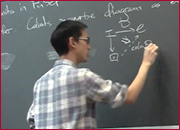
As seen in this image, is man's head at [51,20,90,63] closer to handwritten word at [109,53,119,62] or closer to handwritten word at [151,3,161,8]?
handwritten word at [109,53,119,62]

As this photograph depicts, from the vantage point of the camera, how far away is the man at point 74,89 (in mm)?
1236

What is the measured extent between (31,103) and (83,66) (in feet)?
1.11

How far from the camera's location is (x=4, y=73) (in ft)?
5.60

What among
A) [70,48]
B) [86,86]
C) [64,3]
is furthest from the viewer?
[64,3]

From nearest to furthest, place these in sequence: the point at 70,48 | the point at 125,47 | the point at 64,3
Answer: the point at 70,48
the point at 125,47
the point at 64,3

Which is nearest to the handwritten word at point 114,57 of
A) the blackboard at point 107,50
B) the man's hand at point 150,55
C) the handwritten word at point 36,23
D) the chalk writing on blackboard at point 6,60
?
the blackboard at point 107,50

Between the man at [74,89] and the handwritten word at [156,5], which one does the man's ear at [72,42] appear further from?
the handwritten word at [156,5]

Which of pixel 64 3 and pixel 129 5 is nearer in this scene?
pixel 129 5

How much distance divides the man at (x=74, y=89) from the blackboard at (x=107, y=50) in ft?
0.27

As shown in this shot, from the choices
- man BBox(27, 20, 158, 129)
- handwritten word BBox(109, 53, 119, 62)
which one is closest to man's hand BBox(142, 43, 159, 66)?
man BBox(27, 20, 158, 129)

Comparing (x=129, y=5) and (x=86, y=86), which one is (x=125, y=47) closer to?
(x=129, y=5)

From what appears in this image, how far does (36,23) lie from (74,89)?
56 centimetres

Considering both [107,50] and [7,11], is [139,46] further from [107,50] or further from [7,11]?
[7,11]

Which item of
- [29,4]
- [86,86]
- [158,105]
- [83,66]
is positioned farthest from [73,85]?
[29,4]
